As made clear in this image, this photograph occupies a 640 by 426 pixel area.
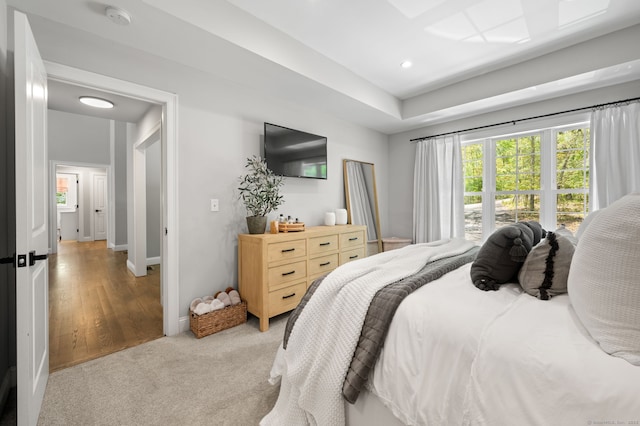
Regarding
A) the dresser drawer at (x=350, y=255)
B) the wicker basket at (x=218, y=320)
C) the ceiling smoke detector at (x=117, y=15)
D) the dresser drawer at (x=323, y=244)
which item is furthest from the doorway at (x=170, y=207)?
the dresser drawer at (x=350, y=255)

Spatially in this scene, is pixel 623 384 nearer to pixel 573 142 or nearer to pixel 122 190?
pixel 573 142

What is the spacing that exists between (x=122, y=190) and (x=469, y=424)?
783 cm

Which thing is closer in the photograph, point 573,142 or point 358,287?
point 358,287

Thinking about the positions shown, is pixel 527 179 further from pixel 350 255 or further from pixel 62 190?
pixel 62 190

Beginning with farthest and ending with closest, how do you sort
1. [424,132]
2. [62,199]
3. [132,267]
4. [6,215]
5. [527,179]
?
[62,199], [132,267], [424,132], [527,179], [6,215]

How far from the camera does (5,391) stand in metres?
1.65

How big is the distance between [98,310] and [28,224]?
85.7 inches

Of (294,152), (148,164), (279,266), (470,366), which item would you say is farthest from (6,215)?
(148,164)

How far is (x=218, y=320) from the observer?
2.47m

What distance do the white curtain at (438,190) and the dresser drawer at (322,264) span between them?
179cm

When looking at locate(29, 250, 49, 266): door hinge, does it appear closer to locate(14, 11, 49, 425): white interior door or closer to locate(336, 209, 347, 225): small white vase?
locate(14, 11, 49, 425): white interior door

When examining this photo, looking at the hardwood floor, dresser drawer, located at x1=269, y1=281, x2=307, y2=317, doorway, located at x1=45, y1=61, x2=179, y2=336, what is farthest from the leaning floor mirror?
the hardwood floor

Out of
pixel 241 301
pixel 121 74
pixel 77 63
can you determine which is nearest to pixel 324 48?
pixel 121 74

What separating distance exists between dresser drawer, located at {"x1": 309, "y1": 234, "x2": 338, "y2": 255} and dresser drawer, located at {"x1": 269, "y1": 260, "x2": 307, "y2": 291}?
0.60 ft
